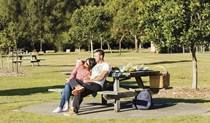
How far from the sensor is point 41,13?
7375 cm

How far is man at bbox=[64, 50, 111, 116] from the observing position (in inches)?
366

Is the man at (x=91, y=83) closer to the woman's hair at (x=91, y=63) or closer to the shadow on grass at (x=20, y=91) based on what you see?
the woman's hair at (x=91, y=63)

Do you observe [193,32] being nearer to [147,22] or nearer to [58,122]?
[147,22]

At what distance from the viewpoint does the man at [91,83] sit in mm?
9297

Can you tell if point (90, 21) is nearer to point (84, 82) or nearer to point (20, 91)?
point (20, 91)

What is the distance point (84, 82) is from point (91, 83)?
230mm

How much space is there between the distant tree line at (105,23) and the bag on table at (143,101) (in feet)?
13.1

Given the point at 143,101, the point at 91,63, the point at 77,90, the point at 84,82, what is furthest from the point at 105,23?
the point at 77,90

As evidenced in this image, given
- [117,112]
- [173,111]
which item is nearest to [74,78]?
[117,112]

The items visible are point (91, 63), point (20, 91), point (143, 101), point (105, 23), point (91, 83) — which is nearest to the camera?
point (91, 83)

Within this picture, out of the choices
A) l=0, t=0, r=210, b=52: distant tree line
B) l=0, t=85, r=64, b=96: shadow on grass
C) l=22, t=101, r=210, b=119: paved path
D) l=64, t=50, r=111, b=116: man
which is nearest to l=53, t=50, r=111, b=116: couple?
l=64, t=50, r=111, b=116: man

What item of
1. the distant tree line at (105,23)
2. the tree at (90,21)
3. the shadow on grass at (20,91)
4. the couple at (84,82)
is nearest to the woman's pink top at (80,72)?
the couple at (84,82)

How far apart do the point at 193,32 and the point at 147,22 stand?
5.46 ft

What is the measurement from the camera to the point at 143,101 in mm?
10016
